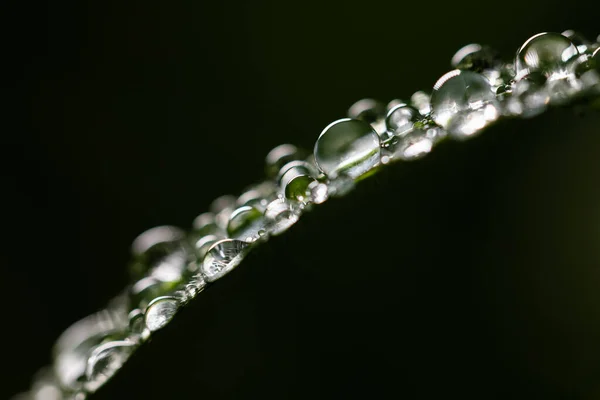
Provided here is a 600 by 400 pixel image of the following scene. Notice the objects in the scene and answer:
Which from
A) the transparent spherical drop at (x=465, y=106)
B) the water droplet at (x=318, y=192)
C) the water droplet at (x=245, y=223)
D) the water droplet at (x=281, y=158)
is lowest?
the transparent spherical drop at (x=465, y=106)

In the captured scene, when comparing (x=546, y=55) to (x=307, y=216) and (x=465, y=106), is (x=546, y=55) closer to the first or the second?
(x=465, y=106)

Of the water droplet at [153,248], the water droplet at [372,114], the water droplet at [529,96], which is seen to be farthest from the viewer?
the water droplet at [153,248]

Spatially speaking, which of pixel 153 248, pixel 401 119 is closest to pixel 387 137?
pixel 401 119

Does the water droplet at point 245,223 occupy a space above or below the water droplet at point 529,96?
above

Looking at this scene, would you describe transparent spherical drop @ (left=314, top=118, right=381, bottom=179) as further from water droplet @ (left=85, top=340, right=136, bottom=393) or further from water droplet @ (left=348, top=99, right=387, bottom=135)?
water droplet @ (left=85, top=340, right=136, bottom=393)

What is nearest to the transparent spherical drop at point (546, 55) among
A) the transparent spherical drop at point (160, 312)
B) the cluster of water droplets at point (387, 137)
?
the cluster of water droplets at point (387, 137)

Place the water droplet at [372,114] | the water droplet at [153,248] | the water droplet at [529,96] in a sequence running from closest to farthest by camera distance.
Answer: the water droplet at [529,96] → the water droplet at [372,114] → the water droplet at [153,248]

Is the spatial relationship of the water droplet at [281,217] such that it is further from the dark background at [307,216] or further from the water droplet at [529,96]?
A: the water droplet at [529,96]

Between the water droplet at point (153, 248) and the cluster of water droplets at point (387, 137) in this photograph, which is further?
the water droplet at point (153, 248)
